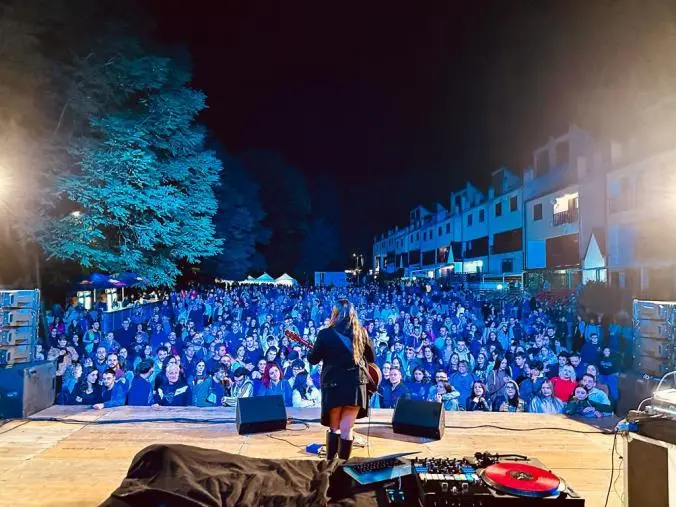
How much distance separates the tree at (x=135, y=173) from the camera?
326 inches

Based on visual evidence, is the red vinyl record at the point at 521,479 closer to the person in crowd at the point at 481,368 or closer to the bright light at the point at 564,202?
the person in crowd at the point at 481,368

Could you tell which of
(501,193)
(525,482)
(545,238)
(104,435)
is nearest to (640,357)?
(525,482)

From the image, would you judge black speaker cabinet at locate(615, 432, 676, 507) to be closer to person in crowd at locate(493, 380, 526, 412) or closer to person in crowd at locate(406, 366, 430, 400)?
person in crowd at locate(493, 380, 526, 412)

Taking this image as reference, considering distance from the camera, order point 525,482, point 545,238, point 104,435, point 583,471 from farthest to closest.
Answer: point 545,238 → point 104,435 → point 583,471 → point 525,482

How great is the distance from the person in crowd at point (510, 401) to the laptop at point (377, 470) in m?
2.97

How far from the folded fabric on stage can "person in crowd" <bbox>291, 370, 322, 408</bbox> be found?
2501mm

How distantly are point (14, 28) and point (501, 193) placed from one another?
18.8m

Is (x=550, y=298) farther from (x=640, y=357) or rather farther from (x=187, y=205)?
(x=187, y=205)

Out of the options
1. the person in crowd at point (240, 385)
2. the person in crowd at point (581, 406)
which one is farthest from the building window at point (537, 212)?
the person in crowd at point (240, 385)

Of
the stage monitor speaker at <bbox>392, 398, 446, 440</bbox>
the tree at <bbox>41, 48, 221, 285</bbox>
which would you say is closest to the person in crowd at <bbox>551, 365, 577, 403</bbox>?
the stage monitor speaker at <bbox>392, 398, 446, 440</bbox>

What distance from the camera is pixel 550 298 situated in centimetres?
1176

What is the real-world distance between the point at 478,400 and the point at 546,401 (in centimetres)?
70

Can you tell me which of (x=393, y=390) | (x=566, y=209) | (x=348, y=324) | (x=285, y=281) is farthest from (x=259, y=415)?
(x=285, y=281)

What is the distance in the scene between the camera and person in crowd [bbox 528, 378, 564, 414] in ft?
16.8
